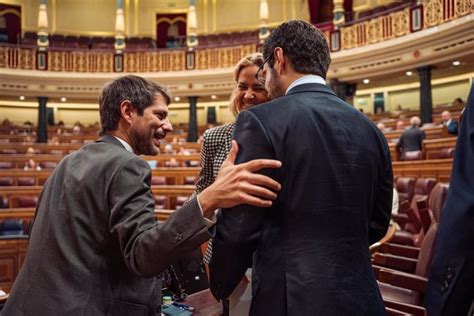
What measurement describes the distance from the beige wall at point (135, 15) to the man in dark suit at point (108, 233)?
16.1m

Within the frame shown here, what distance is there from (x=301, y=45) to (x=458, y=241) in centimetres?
56

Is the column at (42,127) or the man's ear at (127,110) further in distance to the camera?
the column at (42,127)

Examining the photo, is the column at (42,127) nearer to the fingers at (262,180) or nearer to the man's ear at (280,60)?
the man's ear at (280,60)

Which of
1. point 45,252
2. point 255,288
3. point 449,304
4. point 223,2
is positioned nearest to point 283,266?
point 255,288

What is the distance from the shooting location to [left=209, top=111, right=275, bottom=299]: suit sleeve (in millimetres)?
1027

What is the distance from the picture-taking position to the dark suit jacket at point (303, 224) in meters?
1.02

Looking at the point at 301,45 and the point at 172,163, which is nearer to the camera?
the point at 301,45

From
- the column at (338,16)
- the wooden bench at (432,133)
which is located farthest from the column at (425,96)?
the column at (338,16)

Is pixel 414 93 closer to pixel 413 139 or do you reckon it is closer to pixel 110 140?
pixel 413 139

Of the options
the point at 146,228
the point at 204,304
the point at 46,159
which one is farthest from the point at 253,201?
the point at 46,159

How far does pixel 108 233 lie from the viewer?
1092 mm

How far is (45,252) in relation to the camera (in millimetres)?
1106

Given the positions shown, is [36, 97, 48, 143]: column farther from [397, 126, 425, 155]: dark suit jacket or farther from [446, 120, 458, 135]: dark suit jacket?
[446, 120, 458, 135]: dark suit jacket

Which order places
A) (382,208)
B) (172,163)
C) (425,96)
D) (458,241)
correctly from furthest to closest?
(425,96), (172,163), (382,208), (458,241)
